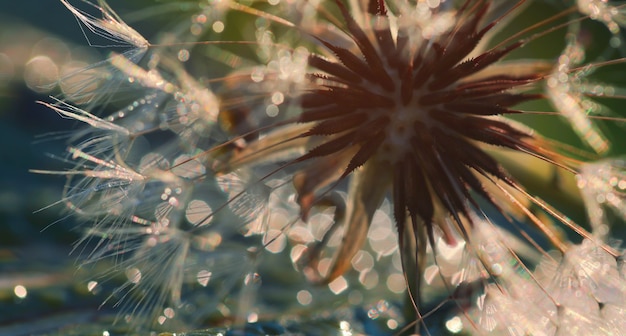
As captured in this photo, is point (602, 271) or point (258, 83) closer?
point (602, 271)

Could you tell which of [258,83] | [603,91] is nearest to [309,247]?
[258,83]

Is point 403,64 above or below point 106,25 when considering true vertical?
below

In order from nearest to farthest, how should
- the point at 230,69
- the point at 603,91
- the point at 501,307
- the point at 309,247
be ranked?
the point at 501,307 < the point at 309,247 < the point at 603,91 < the point at 230,69

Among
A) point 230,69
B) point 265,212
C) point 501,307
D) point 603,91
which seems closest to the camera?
point 501,307

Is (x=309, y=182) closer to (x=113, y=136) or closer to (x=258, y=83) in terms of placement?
(x=258, y=83)
